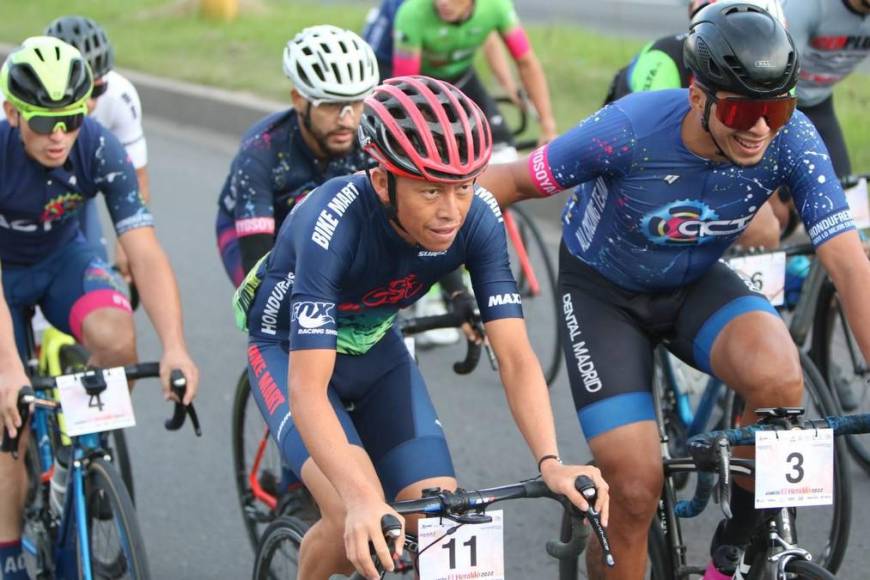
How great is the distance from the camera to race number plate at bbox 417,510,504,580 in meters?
3.62

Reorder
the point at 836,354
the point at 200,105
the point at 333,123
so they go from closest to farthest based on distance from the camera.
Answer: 1. the point at 333,123
2. the point at 836,354
3. the point at 200,105

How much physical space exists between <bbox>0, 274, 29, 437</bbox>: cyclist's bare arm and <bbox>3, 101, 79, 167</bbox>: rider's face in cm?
59

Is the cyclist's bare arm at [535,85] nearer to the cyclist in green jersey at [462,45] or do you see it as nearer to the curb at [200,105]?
the cyclist in green jersey at [462,45]

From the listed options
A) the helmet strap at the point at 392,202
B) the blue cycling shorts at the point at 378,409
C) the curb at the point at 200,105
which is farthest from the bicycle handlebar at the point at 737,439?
the curb at the point at 200,105

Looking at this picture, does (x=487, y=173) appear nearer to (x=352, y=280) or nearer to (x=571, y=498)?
(x=352, y=280)

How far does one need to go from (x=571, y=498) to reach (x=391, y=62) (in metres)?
5.54

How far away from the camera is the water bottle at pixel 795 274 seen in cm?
646

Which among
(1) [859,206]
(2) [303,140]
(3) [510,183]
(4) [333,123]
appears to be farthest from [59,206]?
(1) [859,206]

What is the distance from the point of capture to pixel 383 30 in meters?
8.68

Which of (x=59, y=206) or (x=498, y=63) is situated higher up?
(x=498, y=63)

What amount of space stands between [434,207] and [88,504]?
71.6 inches

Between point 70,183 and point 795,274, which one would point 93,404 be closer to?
point 70,183

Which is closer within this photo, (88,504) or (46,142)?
(88,504)

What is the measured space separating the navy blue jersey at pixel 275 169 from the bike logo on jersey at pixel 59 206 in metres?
0.60
